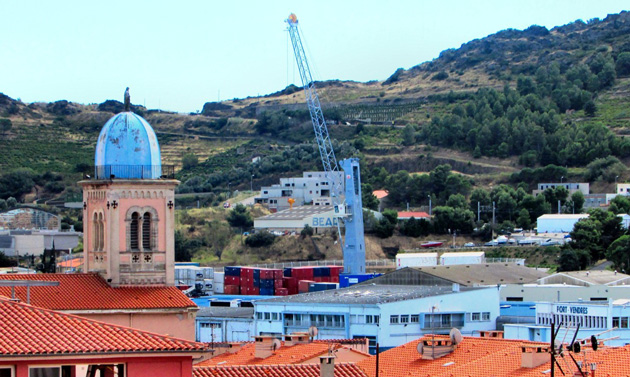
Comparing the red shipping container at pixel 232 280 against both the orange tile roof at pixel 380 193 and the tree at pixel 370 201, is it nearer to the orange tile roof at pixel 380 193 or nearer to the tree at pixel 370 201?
→ the tree at pixel 370 201

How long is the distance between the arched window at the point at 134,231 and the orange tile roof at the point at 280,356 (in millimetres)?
3848

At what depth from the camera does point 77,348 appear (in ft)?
55.7

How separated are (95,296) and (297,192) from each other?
365ft

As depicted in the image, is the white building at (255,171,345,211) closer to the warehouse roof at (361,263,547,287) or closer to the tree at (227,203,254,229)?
the tree at (227,203,254,229)

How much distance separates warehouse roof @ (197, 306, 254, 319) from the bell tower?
30.9 metres

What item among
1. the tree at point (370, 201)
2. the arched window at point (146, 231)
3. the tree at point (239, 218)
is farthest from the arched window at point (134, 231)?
the tree at point (370, 201)

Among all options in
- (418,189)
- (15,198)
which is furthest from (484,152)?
(15,198)

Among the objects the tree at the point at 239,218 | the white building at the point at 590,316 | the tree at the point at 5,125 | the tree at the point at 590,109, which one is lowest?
the white building at the point at 590,316

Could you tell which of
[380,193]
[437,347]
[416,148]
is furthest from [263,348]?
[416,148]

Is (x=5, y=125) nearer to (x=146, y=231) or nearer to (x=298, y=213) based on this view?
(x=298, y=213)

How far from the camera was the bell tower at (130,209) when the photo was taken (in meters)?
38.8

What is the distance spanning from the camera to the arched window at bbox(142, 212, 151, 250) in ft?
129

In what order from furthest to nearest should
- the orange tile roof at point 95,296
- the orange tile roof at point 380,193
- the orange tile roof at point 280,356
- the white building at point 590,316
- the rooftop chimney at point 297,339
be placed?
the orange tile roof at point 380,193, the white building at point 590,316, the rooftop chimney at point 297,339, the orange tile roof at point 280,356, the orange tile roof at point 95,296

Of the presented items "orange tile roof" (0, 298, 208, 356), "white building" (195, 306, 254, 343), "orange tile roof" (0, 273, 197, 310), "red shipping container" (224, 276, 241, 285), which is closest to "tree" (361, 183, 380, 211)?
"red shipping container" (224, 276, 241, 285)
